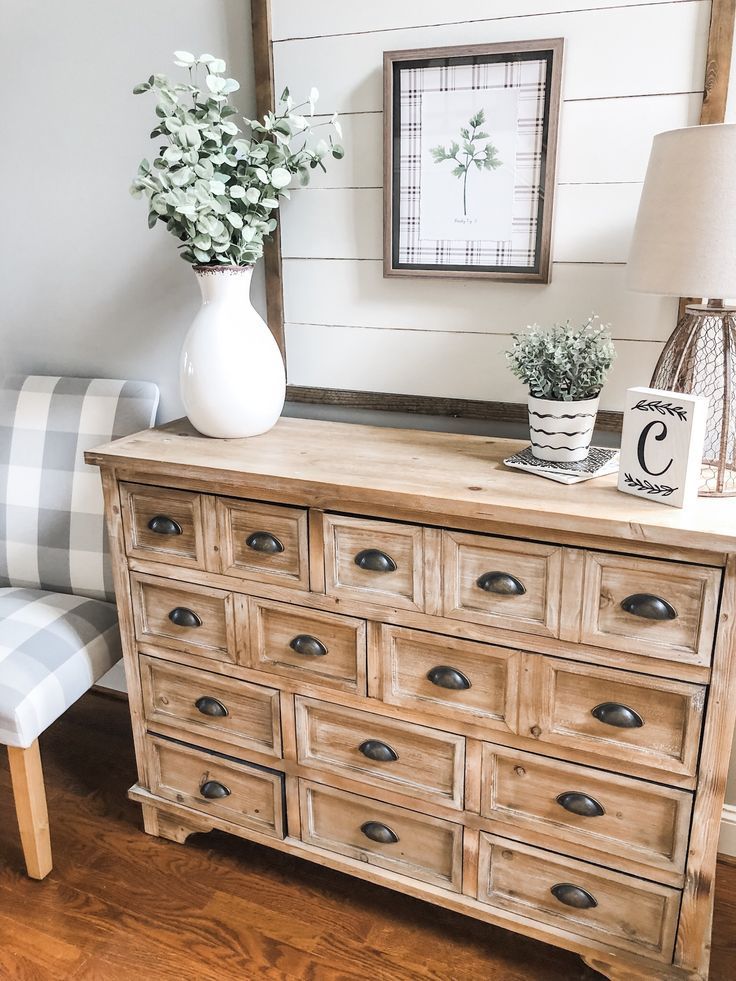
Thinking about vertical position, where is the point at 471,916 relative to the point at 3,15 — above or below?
below

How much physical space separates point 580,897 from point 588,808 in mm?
194

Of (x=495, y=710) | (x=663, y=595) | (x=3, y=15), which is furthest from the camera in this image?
(x=3, y=15)

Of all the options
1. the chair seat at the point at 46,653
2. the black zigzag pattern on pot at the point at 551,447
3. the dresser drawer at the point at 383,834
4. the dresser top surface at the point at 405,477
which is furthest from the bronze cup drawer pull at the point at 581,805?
the chair seat at the point at 46,653

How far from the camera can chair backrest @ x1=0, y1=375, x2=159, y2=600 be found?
6.69ft

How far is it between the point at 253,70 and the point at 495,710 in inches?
55.7

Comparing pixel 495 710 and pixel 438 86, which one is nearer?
pixel 495 710

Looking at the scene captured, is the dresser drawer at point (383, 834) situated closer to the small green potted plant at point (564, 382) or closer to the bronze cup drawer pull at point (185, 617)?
the bronze cup drawer pull at point (185, 617)

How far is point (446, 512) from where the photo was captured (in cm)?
133

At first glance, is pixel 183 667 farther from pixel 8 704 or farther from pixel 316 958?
pixel 316 958

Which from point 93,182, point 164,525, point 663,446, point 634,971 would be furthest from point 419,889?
point 93,182

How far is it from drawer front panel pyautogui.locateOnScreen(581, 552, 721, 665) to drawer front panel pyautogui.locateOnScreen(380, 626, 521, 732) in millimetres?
170

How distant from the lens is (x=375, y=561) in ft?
4.73

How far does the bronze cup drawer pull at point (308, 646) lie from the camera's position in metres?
1.56

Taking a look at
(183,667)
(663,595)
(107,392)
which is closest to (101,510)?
(107,392)
